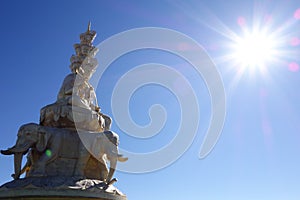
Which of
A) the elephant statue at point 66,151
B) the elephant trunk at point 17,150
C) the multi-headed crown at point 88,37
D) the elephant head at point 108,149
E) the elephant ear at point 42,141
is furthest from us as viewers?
the multi-headed crown at point 88,37

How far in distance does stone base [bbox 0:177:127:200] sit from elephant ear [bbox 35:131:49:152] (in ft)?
4.53

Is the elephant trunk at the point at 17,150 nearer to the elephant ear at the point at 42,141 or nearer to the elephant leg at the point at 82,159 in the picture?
the elephant ear at the point at 42,141

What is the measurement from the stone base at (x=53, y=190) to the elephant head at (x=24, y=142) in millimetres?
981

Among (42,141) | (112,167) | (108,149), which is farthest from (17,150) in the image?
(112,167)

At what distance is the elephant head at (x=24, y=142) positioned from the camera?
15.0 metres

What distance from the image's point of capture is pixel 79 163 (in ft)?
50.1

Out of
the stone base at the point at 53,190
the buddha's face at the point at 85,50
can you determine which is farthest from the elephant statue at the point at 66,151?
the buddha's face at the point at 85,50

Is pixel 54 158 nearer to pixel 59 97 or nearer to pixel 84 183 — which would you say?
pixel 84 183

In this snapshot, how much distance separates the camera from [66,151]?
15500mm

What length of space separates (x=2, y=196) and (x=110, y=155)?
412 centimetres

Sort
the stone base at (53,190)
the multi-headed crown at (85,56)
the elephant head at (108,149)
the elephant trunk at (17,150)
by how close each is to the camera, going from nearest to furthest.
Result: the stone base at (53,190) < the elephant trunk at (17,150) < the elephant head at (108,149) < the multi-headed crown at (85,56)

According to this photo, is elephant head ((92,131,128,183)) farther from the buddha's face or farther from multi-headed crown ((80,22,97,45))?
multi-headed crown ((80,22,97,45))

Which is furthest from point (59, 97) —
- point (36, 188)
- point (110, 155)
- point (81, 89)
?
point (36, 188)

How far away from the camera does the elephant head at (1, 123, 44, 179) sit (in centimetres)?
1501
